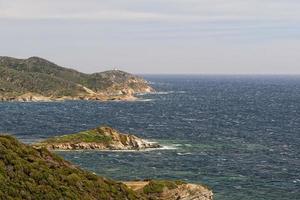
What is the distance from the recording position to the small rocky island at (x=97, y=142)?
116 m

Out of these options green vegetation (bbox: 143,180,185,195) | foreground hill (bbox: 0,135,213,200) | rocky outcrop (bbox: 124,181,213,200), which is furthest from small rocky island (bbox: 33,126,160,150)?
foreground hill (bbox: 0,135,213,200)

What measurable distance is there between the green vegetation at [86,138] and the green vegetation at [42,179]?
224 feet

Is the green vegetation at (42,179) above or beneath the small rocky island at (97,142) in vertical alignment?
above

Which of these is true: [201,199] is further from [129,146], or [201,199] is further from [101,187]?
[129,146]

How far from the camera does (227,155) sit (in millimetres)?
113000

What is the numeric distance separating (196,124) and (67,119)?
4445 centimetres

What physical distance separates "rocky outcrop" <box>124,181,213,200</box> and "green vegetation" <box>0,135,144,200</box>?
10787 mm

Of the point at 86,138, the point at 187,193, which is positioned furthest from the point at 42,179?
the point at 86,138

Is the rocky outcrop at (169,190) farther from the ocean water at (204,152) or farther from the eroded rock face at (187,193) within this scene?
the ocean water at (204,152)

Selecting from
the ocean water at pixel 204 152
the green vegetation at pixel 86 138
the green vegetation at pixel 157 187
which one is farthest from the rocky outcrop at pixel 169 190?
the green vegetation at pixel 86 138

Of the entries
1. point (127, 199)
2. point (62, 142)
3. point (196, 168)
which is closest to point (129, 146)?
point (62, 142)

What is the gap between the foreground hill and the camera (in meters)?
41.6

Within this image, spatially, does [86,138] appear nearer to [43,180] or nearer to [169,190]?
[169,190]

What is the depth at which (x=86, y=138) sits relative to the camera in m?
119
